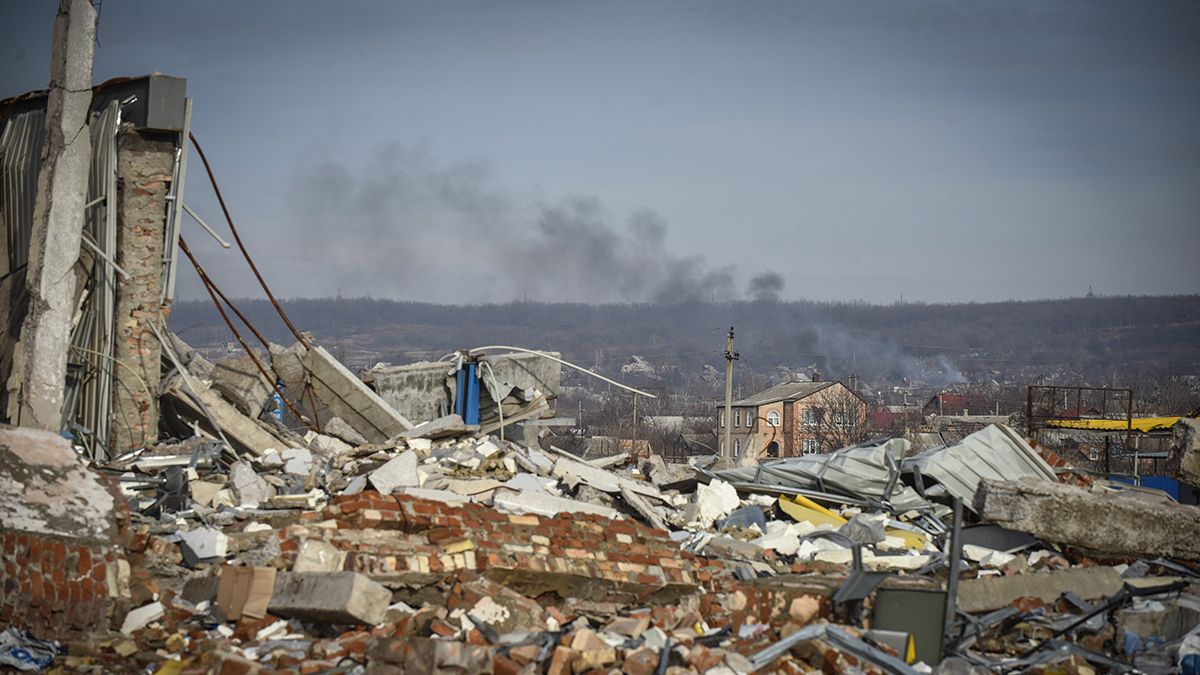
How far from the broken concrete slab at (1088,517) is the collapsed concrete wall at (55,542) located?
247 inches

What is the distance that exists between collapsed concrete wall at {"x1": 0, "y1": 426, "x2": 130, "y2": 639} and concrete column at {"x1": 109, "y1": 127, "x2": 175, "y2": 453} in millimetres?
4049

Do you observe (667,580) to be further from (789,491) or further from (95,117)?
(95,117)

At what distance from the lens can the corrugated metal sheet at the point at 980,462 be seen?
1053 cm

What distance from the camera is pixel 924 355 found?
17050cm

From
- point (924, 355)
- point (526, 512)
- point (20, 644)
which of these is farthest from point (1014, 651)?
point (924, 355)

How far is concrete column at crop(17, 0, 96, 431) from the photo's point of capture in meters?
9.47

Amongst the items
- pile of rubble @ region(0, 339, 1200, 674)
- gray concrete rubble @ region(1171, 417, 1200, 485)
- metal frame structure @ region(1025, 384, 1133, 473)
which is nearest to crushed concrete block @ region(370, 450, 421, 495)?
pile of rubble @ region(0, 339, 1200, 674)

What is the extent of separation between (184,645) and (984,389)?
310 feet

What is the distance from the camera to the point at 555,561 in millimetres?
7465

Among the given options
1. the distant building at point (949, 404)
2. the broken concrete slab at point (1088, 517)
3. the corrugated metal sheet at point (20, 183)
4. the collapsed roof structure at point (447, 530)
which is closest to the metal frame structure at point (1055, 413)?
the collapsed roof structure at point (447, 530)

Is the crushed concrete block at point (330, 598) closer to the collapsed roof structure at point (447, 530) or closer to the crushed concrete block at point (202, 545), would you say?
the collapsed roof structure at point (447, 530)

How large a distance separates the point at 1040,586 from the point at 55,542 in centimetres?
612

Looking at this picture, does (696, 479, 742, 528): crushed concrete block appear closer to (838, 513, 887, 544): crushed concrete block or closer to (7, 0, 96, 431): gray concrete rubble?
(838, 513, 887, 544): crushed concrete block

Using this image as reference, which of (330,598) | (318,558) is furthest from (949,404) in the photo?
(330,598)
